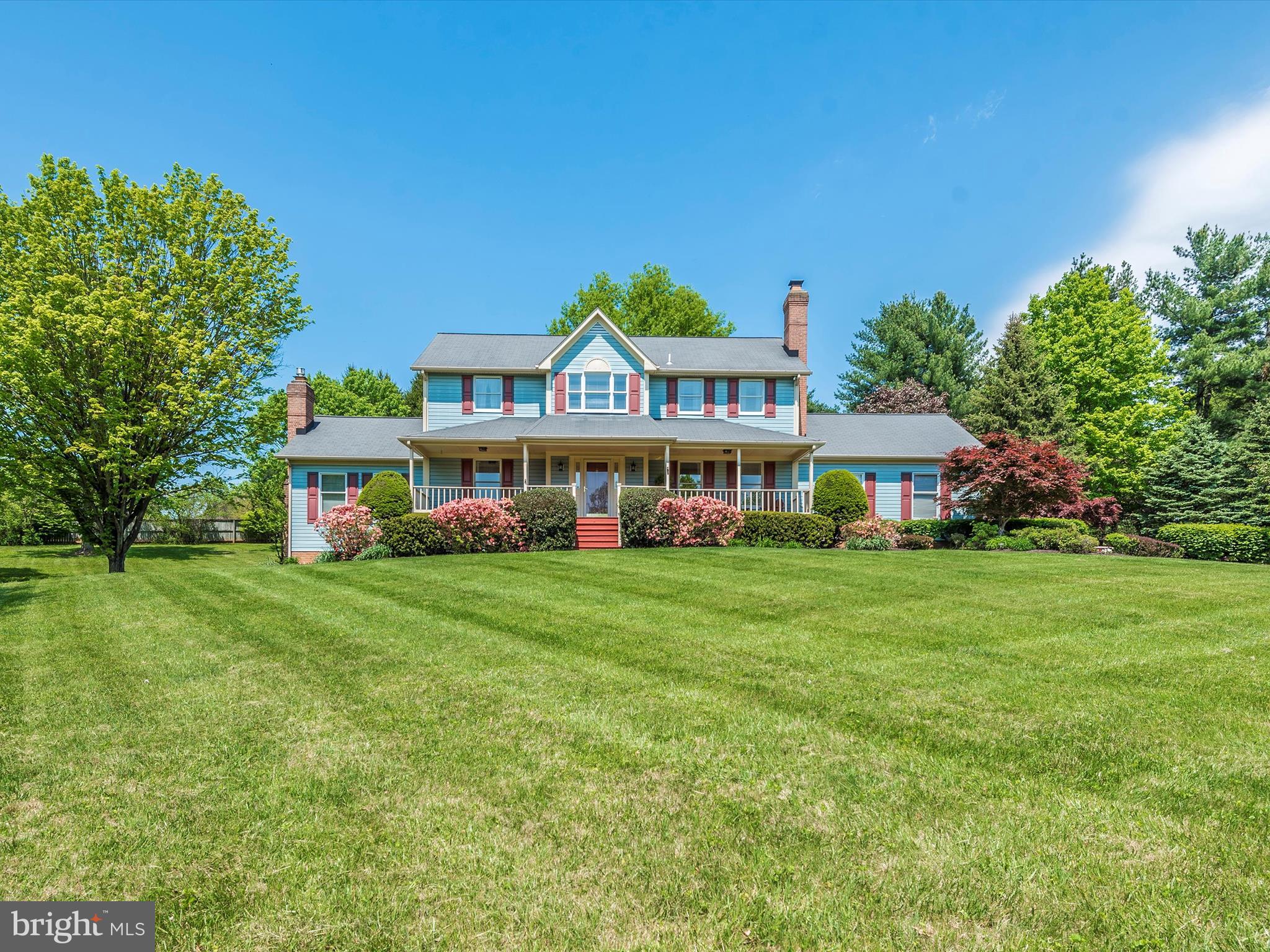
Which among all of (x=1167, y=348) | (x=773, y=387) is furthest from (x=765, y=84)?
(x=1167, y=348)

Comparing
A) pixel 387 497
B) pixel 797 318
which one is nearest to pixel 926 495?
pixel 797 318

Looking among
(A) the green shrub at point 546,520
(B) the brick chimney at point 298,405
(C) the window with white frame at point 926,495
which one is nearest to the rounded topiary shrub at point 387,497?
(A) the green shrub at point 546,520

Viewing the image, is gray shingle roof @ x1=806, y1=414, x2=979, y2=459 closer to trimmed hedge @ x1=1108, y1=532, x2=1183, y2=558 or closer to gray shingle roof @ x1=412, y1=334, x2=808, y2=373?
gray shingle roof @ x1=412, y1=334, x2=808, y2=373

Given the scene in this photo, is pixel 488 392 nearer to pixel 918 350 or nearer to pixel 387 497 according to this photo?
pixel 387 497

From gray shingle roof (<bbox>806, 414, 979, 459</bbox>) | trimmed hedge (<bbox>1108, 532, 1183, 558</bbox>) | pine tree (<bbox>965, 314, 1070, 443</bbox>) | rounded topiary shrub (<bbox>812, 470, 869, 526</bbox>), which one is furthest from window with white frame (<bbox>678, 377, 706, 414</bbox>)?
pine tree (<bbox>965, 314, 1070, 443</bbox>)

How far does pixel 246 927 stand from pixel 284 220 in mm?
24786

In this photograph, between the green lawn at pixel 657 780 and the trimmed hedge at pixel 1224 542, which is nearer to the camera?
the green lawn at pixel 657 780

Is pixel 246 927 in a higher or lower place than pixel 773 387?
lower

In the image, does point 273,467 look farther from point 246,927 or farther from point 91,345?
point 246,927

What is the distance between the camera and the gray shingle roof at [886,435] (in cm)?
2512

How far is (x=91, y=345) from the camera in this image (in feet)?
59.2

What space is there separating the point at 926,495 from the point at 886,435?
305 centimetres

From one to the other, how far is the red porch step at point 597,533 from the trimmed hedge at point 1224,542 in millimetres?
17715

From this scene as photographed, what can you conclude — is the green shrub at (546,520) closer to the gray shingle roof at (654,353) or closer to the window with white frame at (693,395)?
the gray shingle roof at (654,353)
